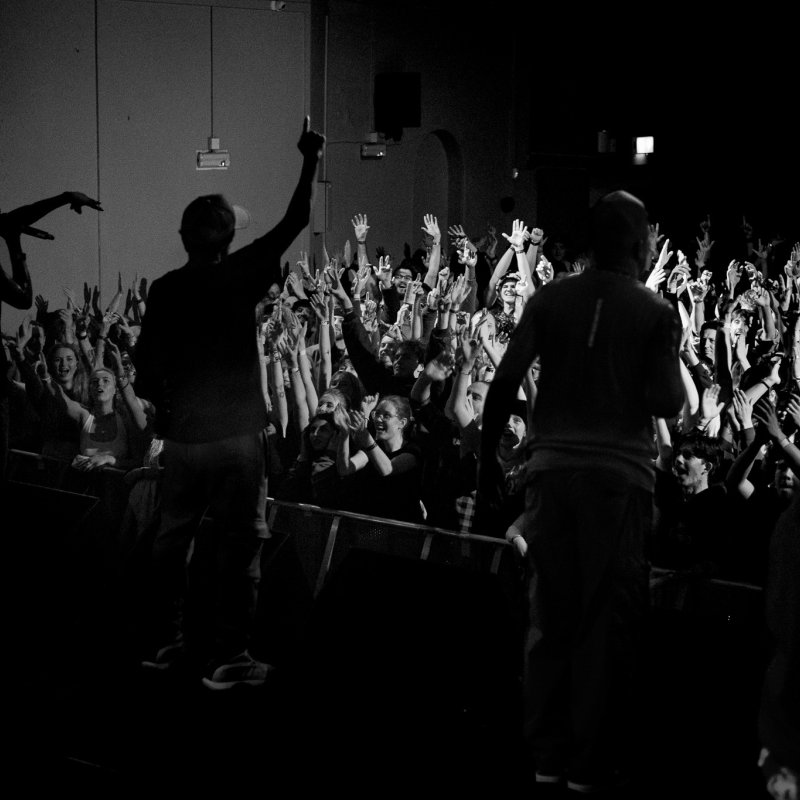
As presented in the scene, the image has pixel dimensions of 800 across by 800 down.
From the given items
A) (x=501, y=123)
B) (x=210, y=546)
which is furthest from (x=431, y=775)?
(x=501, y=123)

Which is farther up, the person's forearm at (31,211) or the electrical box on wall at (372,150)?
the electrical box on wall at (372,150)

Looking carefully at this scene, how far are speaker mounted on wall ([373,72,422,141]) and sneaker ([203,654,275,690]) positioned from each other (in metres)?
8.01

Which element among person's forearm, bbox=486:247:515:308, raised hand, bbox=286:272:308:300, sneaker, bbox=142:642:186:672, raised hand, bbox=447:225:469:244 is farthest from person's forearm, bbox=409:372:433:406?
raised hand, bbox=447:225:469:244

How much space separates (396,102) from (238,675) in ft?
26.9

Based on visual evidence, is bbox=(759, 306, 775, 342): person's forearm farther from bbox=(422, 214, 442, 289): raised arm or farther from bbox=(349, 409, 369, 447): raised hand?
bbox=(349, 409, 369, 447): raised hand

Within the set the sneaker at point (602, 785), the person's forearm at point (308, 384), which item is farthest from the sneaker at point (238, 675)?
the person's forearm at point (308, 384)

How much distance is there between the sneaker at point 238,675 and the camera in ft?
10.4

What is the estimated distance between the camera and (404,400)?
484 cm

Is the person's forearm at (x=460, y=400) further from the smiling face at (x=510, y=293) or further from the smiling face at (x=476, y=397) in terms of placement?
the smiling face at (x=510, y=293)

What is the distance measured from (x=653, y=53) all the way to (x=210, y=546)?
12060 millimetres

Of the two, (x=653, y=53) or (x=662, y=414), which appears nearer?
(x=662, y=414)

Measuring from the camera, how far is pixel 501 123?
14078 millimetres

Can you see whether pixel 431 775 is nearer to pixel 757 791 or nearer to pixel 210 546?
pixel 757 791

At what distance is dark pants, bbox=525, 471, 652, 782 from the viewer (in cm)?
258
